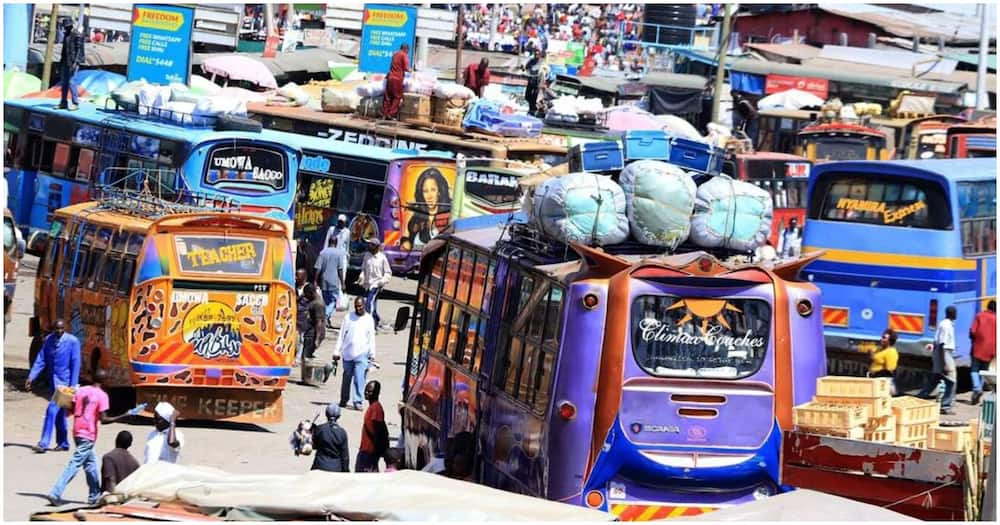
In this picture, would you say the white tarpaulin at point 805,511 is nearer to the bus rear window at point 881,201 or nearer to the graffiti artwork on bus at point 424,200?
the bus rear window at point 881,201

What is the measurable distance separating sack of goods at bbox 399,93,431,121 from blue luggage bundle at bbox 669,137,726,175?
1845cm

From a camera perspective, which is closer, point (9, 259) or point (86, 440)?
point (86, 440)

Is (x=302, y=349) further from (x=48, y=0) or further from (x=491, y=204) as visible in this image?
(x=48, y=0)

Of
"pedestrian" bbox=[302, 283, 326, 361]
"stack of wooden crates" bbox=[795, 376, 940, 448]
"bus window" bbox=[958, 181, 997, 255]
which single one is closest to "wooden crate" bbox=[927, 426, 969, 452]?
"stack of wooden crates" bbox=[795, 376, 940, 448]

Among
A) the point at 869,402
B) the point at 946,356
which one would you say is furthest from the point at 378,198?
the point at 869,402

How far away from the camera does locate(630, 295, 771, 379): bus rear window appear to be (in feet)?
41.2

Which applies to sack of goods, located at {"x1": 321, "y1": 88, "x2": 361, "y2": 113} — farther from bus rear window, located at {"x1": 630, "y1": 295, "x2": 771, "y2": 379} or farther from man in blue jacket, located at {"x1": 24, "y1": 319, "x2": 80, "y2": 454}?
bus rear window, located at {"x1": 630, "y1": 295, "x2": 771, "y2": 379}

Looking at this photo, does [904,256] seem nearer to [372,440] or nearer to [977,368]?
[977,368]

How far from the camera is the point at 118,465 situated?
14328 millimetres

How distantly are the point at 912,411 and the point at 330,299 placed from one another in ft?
47.0

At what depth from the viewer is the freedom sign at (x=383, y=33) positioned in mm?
42375

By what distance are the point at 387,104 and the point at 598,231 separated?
805 inches

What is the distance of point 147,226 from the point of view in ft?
62.4

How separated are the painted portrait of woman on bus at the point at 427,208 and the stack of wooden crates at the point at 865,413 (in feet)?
57.1
